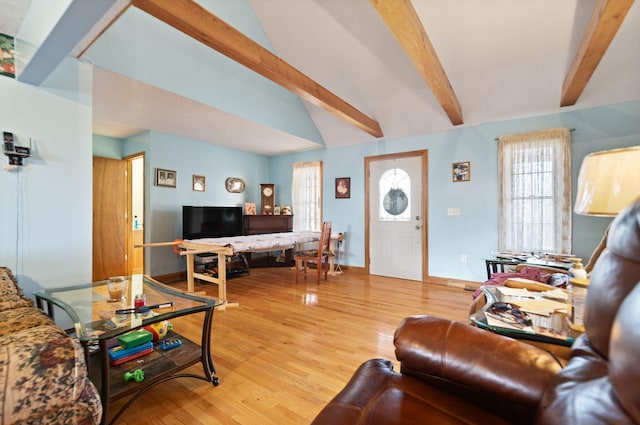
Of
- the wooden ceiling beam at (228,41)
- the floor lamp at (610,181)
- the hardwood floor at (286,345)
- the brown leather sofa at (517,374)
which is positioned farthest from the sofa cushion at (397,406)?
the wooden ceiling beam at (228,41)

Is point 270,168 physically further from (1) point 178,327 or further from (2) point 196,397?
(2) point 196,397

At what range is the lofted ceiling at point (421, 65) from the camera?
7.91 ft

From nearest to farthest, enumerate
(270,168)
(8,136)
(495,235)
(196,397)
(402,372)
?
(402,372)
(196,397)
(8,136)
(495,235)
(270,168)

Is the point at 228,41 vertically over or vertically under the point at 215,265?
over

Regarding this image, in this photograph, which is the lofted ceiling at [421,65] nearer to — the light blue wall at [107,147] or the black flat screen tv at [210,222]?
the light blue wall at [107,147]

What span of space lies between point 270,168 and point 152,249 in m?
→ 3.03

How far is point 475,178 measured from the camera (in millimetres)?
3906

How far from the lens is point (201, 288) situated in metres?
3.95

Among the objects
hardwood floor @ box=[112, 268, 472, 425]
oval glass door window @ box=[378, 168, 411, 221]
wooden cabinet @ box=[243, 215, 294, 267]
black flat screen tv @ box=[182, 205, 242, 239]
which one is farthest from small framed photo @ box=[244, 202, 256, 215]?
oval glass door window @ box=[378, 168, 411, 221]

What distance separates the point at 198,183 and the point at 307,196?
7.01ft

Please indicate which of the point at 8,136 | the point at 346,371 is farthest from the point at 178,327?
the point at 8,136

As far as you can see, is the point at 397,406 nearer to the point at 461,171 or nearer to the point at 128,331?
the point at 128,331

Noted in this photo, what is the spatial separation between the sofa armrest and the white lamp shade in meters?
0.74

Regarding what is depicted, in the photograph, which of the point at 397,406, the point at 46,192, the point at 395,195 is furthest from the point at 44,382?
the point at 395,195
